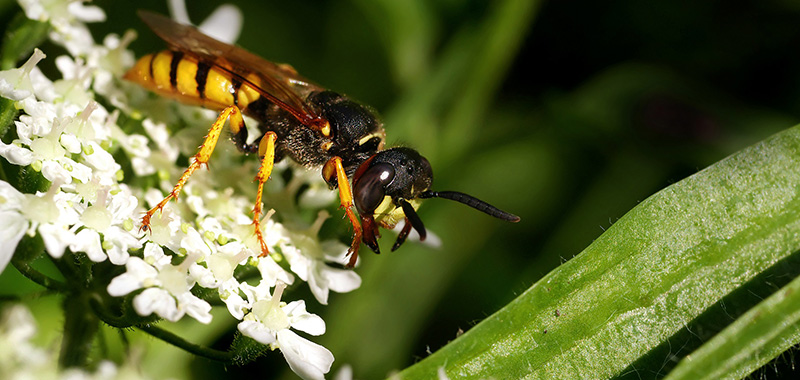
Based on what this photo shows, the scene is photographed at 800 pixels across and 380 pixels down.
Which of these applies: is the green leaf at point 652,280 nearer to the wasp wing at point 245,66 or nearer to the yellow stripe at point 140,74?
the wasp wing at point 245,66

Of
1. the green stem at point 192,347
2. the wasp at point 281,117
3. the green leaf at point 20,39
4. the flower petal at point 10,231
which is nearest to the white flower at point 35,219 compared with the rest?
the flower petal at point 10,231

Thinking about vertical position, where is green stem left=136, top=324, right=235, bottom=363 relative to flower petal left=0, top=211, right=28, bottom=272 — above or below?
below

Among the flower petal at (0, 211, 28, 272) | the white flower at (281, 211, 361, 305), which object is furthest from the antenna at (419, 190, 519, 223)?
the flower petal at (0, 211, 28, 272)

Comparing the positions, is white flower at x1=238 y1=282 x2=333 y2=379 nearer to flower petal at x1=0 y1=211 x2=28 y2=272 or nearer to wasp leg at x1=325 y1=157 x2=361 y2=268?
wasp leg at x1=325 y1=157 x2=361 y2=268

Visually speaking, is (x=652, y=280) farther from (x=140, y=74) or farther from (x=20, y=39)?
(x=20, y=39)

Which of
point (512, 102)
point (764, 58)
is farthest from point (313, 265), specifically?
point (764, 58)

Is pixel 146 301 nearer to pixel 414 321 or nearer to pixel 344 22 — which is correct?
pixel 414 321

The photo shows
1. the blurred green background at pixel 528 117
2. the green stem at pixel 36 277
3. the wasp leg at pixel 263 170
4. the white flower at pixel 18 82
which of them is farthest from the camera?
the blurred green background at pixel 528 117
